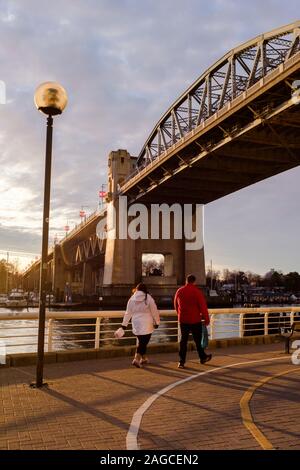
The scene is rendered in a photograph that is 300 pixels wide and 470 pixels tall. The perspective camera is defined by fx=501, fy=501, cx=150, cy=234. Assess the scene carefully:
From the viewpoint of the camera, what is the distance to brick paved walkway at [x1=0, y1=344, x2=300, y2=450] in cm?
468

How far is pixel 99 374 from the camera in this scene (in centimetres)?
847

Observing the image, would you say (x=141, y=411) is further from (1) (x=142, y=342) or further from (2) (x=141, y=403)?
(1) (x=142, y=342)

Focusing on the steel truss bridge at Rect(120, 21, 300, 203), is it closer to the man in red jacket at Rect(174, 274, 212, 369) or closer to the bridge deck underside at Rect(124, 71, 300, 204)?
the bridge deck underside at Rect(124, 71, 300, 204)

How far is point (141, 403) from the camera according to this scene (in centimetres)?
626

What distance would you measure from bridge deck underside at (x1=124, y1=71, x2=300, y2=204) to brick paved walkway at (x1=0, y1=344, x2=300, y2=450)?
87.4 ft

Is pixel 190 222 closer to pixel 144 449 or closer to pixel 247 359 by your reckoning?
pixel 247 359

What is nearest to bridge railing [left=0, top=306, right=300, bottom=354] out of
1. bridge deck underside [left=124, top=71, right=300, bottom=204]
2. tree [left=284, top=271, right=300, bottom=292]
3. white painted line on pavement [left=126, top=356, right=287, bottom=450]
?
white painted line on pavement [left=126, top=356, right=287, bottom=450]

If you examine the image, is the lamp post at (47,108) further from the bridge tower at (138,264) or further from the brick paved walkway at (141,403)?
the bridge tower at (138,264)

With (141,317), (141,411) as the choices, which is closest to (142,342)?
(141,317)

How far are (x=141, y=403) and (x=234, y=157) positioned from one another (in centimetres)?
4254

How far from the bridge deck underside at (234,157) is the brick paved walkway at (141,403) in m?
26.6

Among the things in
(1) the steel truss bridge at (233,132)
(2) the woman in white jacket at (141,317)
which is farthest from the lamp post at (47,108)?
(1) the steel truss bridge at (233,132)

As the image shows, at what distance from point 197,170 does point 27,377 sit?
149 ft

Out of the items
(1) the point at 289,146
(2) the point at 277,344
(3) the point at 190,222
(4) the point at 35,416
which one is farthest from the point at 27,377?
(3) the point at 190,222
